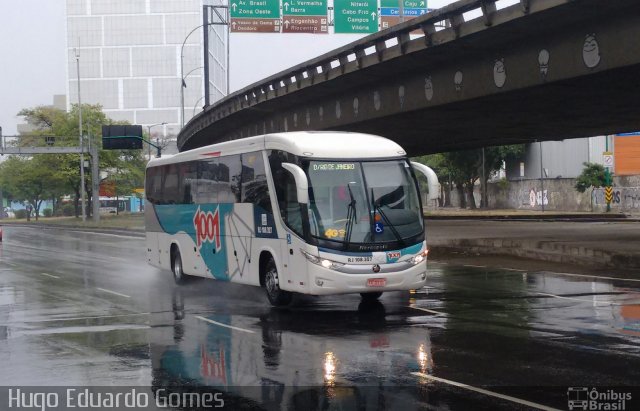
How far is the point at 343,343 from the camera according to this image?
40.2ft

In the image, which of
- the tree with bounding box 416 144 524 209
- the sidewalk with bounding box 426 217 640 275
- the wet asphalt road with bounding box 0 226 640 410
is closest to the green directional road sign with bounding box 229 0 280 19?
the sidewalk with bounding box 426 217 640 275

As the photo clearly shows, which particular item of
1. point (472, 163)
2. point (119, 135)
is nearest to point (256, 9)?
point (119, 135)

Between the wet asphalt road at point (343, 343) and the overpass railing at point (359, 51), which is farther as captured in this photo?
the overpass railing at point (359, 51)

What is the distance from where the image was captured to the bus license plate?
15039 mm

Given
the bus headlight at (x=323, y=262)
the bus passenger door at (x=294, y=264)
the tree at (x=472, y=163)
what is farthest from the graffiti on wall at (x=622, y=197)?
the bus headlight at (x=323, y=262)

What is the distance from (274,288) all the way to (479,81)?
38.9ft

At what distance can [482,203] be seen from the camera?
3314 inches

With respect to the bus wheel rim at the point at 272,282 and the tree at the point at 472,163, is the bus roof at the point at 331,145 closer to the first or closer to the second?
the bus wheel rim at the point at 272,282

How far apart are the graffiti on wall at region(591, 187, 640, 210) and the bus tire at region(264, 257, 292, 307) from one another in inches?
2255

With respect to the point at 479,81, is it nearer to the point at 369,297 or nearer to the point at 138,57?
the point at 369,297

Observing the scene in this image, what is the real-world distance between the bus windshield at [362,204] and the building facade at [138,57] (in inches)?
4886

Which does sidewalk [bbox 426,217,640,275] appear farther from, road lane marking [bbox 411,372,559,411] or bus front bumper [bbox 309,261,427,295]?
road lane marking [bbox 411,372,559,411]

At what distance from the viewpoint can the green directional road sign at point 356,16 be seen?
37781 millimetres

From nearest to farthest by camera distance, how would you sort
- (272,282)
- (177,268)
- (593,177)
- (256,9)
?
(272,282)
(177,268)
(256,9)
(593,177)
